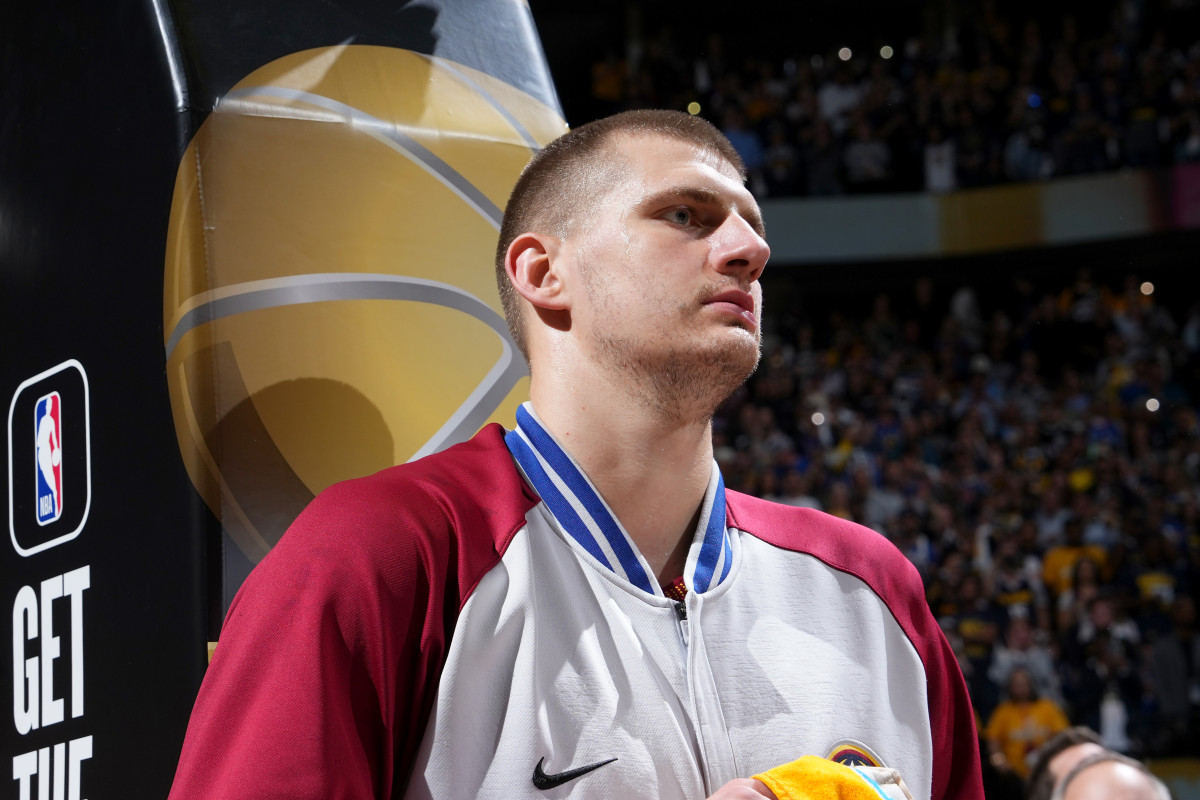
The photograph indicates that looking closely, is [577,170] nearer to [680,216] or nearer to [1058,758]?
[680,216]

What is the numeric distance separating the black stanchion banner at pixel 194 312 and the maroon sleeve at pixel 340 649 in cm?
38

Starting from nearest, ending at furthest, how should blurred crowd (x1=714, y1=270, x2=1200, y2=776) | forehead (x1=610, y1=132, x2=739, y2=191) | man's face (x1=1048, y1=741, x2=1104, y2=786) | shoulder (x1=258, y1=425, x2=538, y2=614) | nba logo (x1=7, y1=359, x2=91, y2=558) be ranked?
shoulder (x1=258, y1=425, x2=538, y2=614), forehead (x1=610, y1=132, x2=739, y2=191), nba logo (x1=7, y1=359, x2=91, y2=558), man's face (x1=1048, y1=741, x2=1104, y2=786), blurred crowd (x1=714, y1=270, x2=1200, y2=776)

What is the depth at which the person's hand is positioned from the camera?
1255 mm

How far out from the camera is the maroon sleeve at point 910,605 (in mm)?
1638

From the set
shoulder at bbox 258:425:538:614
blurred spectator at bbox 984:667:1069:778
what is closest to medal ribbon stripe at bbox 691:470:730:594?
shoulder at bbox 258:425:538:614

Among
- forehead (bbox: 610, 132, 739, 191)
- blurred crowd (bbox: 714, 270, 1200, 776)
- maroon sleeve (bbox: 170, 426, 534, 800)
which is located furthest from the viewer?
blurred crowd (bbox: 714, 270, 1200, 776)

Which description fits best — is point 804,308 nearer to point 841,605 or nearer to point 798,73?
point 798,73

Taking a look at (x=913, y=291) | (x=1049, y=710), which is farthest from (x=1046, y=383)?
(x=1049, y=710)

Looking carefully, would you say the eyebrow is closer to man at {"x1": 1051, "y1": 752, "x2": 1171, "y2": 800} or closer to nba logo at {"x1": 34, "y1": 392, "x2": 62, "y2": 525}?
nba logo at {"x1": 34, "y1": 392, "x2": 62, "y2": 525}

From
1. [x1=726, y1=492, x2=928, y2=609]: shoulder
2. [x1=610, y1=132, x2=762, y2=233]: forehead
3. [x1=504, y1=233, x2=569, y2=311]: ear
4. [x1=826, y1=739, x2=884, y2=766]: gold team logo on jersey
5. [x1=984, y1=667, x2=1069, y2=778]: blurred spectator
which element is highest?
[x1=610, y1=132, x2=762, y2=233]: forehead

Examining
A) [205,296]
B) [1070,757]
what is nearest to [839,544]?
[205,296]

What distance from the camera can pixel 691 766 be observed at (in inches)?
54.4

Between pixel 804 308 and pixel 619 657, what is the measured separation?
13.7 metres

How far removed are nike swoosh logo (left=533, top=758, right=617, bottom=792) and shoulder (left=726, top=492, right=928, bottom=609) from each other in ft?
1.50
